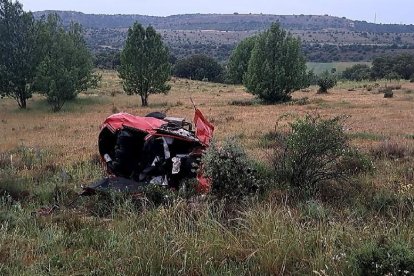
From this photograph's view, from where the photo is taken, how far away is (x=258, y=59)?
33.6 metres

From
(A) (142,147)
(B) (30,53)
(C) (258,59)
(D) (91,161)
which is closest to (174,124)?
(A) (142,147)

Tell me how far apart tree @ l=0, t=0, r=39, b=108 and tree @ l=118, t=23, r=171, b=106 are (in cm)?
639

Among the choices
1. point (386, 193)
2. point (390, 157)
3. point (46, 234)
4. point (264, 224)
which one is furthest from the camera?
point (390, 157)

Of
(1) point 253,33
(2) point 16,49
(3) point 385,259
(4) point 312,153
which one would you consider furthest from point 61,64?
(1) point 253,33

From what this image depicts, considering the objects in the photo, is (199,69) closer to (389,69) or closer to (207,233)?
(389,69)

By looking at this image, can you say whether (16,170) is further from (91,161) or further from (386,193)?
(386,193)

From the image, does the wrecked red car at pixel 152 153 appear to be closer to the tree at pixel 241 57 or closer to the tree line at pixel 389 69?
the tree at pixel 241 57

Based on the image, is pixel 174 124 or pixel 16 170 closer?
pixel 174 124

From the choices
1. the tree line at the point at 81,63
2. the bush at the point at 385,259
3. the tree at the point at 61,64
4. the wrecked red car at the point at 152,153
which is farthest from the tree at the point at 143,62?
the bush at the point at 385,259

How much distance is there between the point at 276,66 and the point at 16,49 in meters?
17.7

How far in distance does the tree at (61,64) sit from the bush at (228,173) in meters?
26.9

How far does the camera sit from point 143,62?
34.9 m

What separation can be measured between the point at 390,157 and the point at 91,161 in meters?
5.99

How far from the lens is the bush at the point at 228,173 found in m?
6.09
